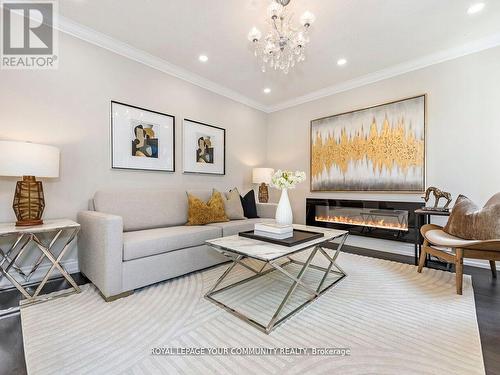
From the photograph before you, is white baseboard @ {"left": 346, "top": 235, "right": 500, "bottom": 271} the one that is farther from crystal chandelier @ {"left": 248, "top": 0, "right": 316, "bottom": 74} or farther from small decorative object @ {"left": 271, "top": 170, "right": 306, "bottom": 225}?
crystal chandelier @ {"left": 248, "top": 0, "right": 316, "bottom": 74}

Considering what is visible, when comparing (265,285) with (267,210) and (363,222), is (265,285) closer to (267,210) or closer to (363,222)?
(267,210)

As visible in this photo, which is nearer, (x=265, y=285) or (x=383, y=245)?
(x=265, y=285)

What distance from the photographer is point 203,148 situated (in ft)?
12.2

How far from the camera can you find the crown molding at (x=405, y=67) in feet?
8.78

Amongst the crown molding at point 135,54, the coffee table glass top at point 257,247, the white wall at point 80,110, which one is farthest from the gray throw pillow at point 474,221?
the crown molding at point 135,54

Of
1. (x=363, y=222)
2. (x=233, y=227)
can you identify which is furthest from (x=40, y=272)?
(x=363, y=222)

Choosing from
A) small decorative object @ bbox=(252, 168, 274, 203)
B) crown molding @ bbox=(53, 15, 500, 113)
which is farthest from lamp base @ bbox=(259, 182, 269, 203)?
crown molding @ bbox=(53, 15, 500, 113)

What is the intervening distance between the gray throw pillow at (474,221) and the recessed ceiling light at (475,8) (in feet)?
6.00

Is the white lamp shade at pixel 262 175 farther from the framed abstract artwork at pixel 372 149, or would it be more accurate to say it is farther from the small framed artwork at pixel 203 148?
the framed abstract artwork at pixel 372 149

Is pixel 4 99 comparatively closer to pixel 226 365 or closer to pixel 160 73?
pixel 160 73

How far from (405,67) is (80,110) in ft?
13.7

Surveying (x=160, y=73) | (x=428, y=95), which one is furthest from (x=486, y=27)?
(x=160, y=73)

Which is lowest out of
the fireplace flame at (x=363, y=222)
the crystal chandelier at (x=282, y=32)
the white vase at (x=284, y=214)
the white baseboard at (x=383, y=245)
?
the white baseboard at (x=383, y=245)

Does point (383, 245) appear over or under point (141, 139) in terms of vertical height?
under
